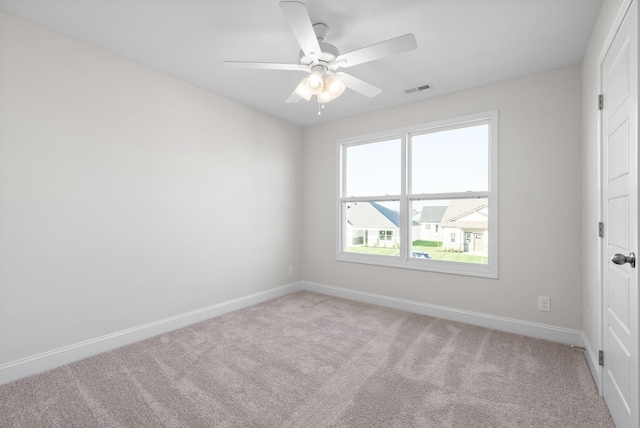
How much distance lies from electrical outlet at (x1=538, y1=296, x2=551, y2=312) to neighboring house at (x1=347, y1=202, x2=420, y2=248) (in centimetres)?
133

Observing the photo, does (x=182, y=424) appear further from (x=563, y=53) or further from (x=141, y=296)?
(x=563, y=53)

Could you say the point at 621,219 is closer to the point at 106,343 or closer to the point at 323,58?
the point at 323,58

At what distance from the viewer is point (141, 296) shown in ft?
9.02

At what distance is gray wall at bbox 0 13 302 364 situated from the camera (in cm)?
208

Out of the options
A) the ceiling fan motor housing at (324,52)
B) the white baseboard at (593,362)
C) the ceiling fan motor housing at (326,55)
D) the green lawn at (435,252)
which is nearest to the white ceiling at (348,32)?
the ceiling fan motor housing at (324,52)

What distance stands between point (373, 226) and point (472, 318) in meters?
1.57

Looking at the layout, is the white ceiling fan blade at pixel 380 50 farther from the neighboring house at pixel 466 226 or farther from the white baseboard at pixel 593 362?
the white baseboard at pixel 593 362

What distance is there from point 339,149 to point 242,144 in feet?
4.44

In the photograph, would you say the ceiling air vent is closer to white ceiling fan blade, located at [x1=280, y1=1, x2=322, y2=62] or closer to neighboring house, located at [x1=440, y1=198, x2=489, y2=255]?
neighboring house, located at [x1=440, y1=198, x2=489, y2=255]

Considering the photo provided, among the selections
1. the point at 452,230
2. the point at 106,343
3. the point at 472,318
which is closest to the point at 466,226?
the point at 452,230

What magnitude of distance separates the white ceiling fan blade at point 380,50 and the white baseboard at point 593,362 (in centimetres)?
238

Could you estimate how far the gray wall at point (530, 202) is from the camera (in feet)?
8.76

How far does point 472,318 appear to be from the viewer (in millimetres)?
3145

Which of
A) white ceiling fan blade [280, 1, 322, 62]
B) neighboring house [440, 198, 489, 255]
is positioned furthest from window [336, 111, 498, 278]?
white ceiling fan blade [280, 1, 322, 62]
